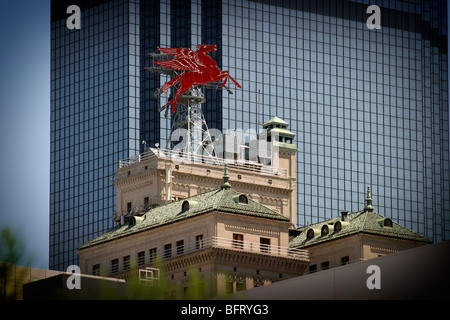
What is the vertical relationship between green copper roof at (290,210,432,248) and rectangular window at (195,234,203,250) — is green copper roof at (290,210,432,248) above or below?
above

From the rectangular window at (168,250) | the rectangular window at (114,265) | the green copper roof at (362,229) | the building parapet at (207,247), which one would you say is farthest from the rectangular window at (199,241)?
the green copper roof at (362,229)

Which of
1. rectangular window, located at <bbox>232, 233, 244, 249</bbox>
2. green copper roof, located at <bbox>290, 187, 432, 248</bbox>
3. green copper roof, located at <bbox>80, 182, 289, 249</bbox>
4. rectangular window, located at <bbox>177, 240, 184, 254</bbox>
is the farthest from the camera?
green copper roof, located at <bbox>290, 187, 432, 248</bbox>

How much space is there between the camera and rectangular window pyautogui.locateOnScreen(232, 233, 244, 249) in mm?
179125

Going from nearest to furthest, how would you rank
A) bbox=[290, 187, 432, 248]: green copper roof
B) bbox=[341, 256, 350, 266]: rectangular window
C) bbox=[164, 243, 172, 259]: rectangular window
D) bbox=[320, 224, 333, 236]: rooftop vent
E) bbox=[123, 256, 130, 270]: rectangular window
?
bbox=[164, 243, 172, 259]: rectangular window, bbox=[341, 256, 350, 266]: rectangular window, bbox=[123, 256, 130, 270]: rectangular window, bbox=[290, 187, 432, 248]: green copper roof, bbox=[320, 224, 333, 236]: rooftop vent

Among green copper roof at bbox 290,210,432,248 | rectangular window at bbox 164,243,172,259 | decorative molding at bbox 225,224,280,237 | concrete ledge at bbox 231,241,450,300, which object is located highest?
green copper roof at bbox 290,210,432,248

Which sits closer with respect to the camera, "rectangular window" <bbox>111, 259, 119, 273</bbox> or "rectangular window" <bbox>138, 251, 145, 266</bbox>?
"rectangular window" <bbox>138, 251, 145, 266</bbox>

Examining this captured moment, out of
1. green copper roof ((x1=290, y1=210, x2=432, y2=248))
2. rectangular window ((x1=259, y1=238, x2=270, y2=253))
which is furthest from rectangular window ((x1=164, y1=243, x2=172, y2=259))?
green copper roof ((x1=290, y1=210, x2=432, y2=248))

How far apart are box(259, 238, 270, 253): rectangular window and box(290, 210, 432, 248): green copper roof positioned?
36.2ft

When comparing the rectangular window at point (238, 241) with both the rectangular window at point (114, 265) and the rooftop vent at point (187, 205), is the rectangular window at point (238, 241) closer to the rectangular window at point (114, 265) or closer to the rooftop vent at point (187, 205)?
the rooftop vent at point (187, 205)

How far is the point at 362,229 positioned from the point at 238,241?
1683 centimetres

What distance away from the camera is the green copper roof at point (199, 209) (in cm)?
18100

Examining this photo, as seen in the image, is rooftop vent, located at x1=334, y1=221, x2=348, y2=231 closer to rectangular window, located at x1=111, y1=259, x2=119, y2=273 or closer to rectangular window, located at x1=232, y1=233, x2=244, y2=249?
rectangular window, located at x1=232, y1=233, x2=244, y2=249

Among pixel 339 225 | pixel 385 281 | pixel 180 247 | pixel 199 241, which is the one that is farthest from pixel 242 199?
pixel 385 281
